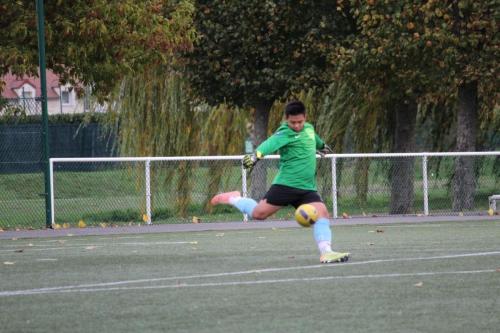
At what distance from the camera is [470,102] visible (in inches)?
1176

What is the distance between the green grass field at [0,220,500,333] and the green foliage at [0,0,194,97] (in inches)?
278

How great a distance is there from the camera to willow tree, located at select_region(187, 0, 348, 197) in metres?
29.6

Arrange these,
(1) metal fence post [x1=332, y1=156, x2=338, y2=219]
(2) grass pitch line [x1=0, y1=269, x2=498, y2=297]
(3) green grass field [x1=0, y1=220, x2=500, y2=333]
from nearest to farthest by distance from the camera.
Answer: (3) green grass field [x1=0, y1=220, x2=500, y2=333] → (2) grass pitch line [x1=0, y1=269, x2=498, y2=297] → (1) metal fence post [x1=332, y1=156, x2=338, y2=219]

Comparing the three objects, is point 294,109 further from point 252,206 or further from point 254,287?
point 254,287

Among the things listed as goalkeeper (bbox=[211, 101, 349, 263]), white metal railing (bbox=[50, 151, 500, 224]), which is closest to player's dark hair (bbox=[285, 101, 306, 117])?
goalkeeper (bbox=[211, 101, 349, 263])

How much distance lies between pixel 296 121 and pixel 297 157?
40cm

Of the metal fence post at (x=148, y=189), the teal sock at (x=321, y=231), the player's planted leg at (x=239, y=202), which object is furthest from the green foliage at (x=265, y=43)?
the teal sock at (x=321, y=231)

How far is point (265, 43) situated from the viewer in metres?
30.0

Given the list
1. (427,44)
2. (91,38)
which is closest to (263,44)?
(427,44)

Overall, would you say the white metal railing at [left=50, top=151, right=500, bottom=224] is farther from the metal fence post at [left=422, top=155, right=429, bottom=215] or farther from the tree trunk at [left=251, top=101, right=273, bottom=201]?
the tree trunk at [left=251, top=101, right=273, bottom=201]

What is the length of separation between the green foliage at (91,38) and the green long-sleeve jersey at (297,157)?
10.7 meters

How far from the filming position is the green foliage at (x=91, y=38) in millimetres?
24344

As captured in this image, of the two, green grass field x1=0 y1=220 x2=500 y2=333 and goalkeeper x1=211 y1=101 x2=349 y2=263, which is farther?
goalkeeper x1=211 y1=101 x2=349 y2=263

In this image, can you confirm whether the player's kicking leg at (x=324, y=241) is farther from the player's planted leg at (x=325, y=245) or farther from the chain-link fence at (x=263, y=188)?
the chain-link fence at (x=263, y=188)
